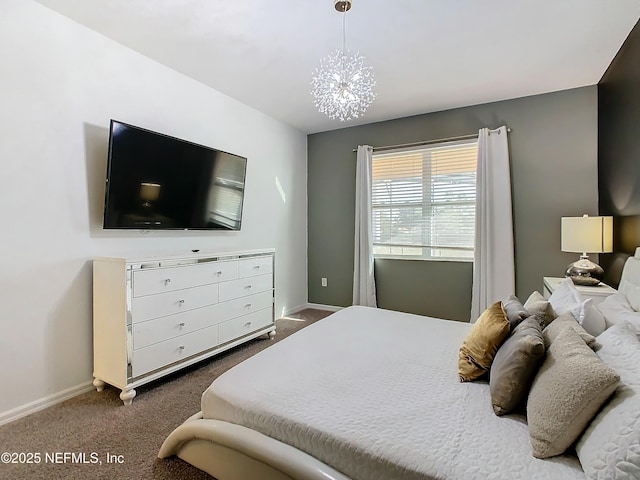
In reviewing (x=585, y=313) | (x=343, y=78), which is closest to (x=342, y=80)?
(x=343, y=78)

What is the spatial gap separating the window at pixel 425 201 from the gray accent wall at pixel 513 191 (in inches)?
6.4

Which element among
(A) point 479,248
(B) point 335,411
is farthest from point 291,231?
(B) point 335,411

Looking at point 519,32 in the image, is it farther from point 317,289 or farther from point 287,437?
point 317,289

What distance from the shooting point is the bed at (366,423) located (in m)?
0.92

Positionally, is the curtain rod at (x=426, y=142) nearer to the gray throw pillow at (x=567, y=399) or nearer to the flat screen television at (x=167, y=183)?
the flat screen television at (x=167, y=183)

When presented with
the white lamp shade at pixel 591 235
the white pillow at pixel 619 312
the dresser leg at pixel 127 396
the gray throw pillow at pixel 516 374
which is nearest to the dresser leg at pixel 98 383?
the dresser leg at pixel 127 396

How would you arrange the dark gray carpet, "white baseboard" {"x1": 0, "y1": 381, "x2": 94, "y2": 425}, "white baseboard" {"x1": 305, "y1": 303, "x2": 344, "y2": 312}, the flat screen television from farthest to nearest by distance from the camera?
"white baseboard" {"x1": 305, "y1": 303, "x2": 344, "y2": 312}
the flat screen television
"white baseboard" {"x1": 0, "y1": 381, "x2": 94, "y2": 425}
the dark gray carpet

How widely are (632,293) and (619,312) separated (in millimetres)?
385

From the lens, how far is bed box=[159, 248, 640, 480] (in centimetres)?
92

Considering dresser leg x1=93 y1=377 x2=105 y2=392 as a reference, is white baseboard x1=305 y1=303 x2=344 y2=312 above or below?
above

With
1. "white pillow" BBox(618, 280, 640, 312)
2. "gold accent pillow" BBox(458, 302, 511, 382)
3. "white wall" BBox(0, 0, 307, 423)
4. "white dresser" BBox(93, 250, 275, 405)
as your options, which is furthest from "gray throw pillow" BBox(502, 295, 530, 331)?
"white wall" BBox(0, 0, 307, 423)

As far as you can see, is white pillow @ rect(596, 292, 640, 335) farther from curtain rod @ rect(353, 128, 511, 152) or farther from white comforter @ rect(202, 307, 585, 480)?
curtain rod @ rect(353, 128, 511, 152)

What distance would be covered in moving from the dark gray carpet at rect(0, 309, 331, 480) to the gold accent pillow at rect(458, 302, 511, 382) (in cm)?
128

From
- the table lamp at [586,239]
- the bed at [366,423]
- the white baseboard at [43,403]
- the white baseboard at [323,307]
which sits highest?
the table lamp at [586,239]
